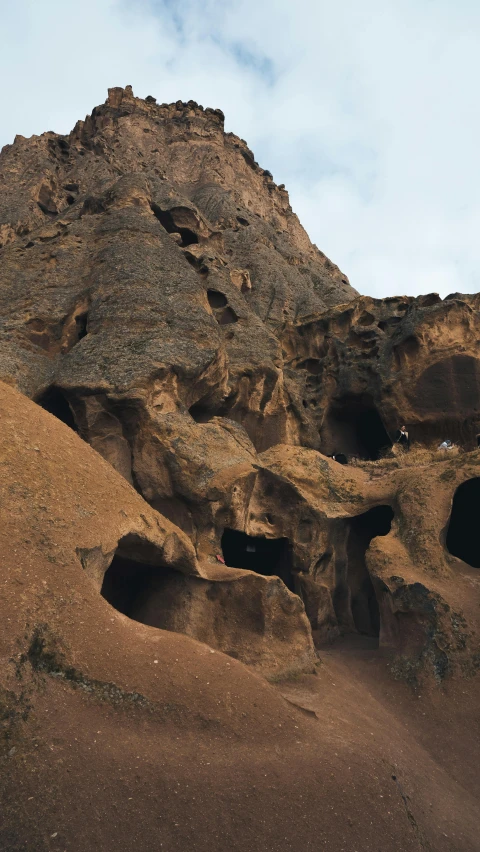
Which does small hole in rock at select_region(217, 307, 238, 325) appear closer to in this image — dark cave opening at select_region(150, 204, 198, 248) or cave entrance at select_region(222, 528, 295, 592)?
dark cave opening at select_region(150, 204, 198, 248)

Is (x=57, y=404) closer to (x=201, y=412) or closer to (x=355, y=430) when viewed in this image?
(x=201, y=412)

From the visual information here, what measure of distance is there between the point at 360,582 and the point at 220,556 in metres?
4.86

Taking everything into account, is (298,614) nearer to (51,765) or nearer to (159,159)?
(51,765)

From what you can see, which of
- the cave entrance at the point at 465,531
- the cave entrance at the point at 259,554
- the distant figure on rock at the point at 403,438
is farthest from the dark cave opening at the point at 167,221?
the cave entrance at the point at 465,531

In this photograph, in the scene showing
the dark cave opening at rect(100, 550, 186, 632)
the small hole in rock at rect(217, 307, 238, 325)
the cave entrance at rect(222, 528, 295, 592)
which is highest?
the small hole in rock at rect(217, 307, 238, 325)

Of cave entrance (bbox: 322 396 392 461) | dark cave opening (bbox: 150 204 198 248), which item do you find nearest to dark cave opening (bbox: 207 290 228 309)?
dark cave opening (bbox: 150 204 198 248)

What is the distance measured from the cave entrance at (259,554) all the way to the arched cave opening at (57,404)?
218 inches

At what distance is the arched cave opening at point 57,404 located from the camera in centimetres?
1476

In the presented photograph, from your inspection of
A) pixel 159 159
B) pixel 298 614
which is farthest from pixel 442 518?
pixel 159 159

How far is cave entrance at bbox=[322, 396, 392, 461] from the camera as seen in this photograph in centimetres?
2333

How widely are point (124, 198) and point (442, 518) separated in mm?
17883

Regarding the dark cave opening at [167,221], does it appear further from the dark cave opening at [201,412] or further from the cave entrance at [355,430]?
the dark cave opening at [201,412]

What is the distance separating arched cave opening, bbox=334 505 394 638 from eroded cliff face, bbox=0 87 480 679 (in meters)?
0.06

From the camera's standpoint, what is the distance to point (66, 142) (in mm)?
42844
